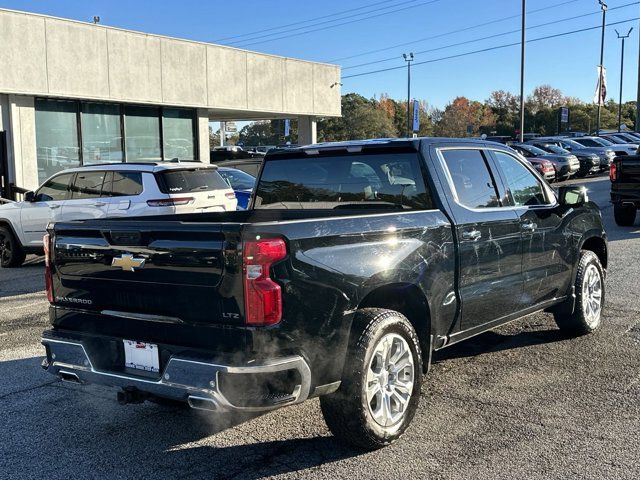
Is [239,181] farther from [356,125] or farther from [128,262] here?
[356,125]

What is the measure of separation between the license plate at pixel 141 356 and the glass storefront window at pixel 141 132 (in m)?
15.9

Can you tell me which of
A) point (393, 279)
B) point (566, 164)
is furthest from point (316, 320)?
point (566, 164)

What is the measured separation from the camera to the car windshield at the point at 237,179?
13.9 metres

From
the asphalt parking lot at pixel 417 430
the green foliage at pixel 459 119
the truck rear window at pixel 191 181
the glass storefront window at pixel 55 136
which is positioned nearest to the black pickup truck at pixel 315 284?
the asphalt parking lot at pixel 417 430

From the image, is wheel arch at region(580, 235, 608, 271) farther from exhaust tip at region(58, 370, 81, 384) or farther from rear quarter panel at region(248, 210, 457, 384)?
exhaust tip at region(58, 370, 81, 384)

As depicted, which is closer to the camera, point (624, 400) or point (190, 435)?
point (190, 435)

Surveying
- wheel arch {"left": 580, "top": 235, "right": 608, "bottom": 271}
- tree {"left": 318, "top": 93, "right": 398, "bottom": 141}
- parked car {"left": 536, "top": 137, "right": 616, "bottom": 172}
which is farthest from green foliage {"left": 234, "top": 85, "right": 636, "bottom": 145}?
wheel arch {"left": 580, "top": 235, "right": 608, "bottom": 271}

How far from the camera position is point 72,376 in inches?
159

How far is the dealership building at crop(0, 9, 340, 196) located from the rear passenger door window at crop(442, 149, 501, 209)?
13407mm

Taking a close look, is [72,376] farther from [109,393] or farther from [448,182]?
[448,182]

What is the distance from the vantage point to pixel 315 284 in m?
3.59

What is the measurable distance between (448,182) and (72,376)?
284 centimetres

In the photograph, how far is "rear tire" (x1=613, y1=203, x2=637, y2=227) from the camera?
1417 cm

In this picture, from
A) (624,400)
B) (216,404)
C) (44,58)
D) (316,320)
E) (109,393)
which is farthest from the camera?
(44,58)
